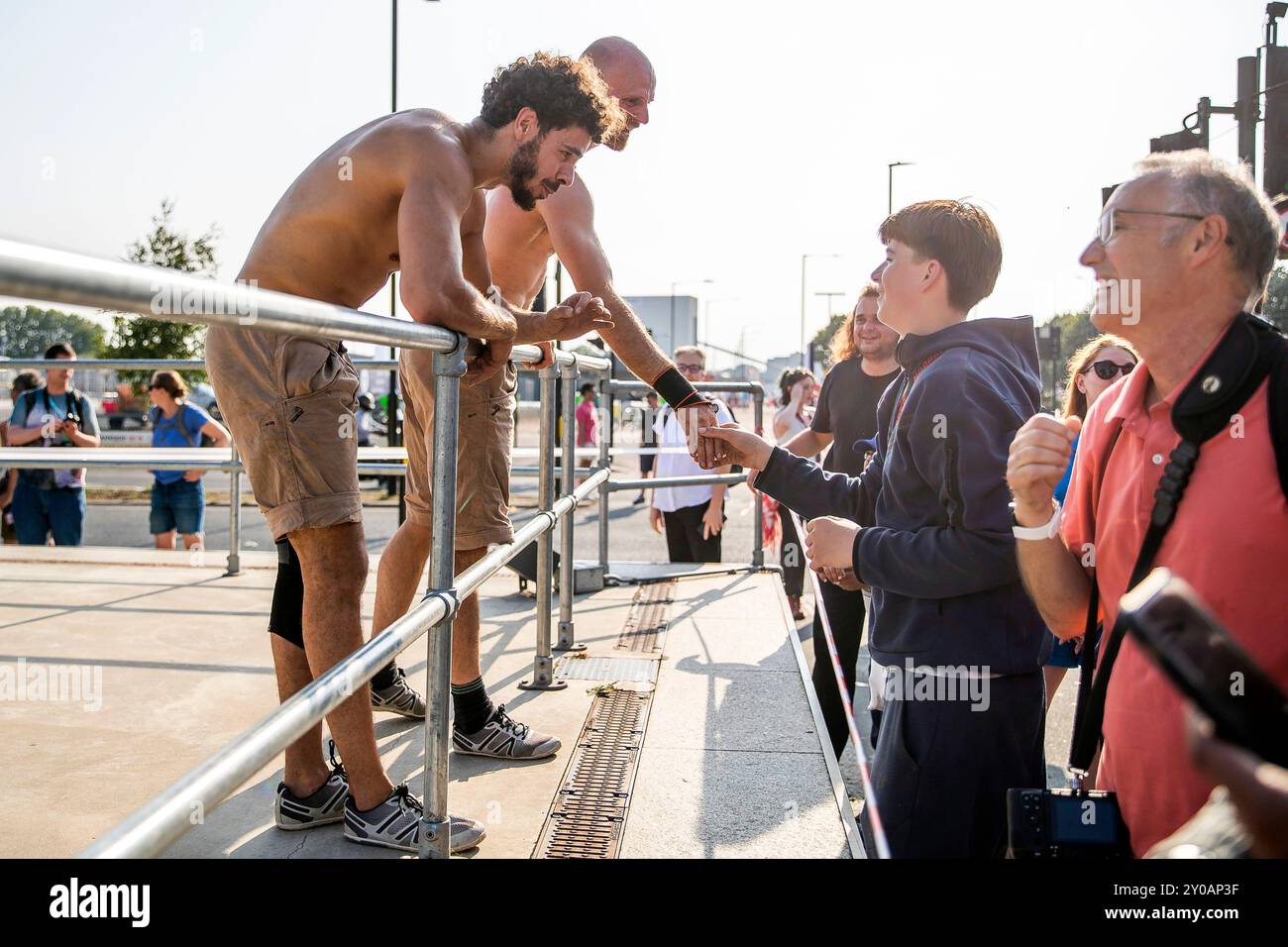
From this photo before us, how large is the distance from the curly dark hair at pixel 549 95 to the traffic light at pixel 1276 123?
10.2 m

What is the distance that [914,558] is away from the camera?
6.74ft

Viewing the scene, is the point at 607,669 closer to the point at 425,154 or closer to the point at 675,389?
the point at 675,389

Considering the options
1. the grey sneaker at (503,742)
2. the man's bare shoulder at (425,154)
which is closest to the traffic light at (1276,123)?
the grey sneaker at (503,742)

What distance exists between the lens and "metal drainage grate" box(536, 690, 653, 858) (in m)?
2.52

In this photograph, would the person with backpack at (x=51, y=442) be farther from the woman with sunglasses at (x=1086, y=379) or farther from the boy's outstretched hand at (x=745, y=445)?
the woman with sunglasses at (x=1086, y=379)

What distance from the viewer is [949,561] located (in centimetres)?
203

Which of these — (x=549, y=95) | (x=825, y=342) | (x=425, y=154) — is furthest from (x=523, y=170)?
(x=825, y=342)

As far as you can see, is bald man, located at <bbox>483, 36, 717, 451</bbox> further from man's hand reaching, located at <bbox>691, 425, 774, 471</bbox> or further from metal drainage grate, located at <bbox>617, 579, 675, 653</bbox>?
metal drainage grate, located at <bbox>617, 579, 675, 653</bbox>

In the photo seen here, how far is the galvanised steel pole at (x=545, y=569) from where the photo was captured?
3.93m

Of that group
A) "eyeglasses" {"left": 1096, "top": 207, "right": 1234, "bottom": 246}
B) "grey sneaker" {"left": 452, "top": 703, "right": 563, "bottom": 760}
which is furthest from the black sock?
"eyeglasses" {"left": 1096, "top": 207, "right": 1234, "bottom": 246}

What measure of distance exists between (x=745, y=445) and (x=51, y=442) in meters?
6.94

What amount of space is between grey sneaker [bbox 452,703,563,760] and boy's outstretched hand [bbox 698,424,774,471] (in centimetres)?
108
